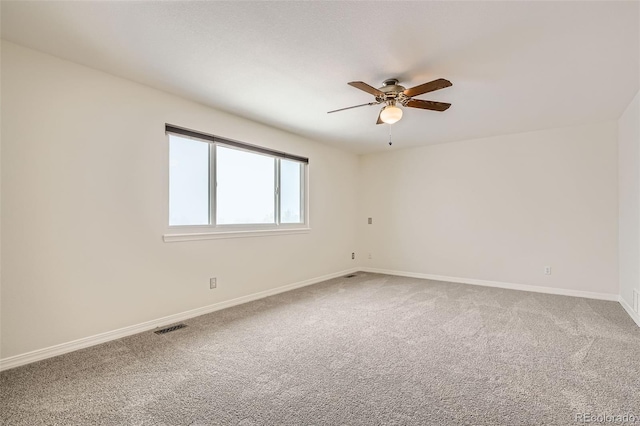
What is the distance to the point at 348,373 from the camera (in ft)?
7.07

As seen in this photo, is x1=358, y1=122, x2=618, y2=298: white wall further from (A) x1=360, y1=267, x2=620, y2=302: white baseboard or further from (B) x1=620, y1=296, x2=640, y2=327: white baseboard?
(B) x1=620, y1=296, x2=640, y2=327: white baseboard

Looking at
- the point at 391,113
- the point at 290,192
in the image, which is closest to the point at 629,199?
the point at 391,113

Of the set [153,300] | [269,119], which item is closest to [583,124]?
[269,119]

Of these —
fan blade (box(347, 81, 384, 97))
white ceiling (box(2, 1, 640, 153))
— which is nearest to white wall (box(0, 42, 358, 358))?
white ceiling (box(2, 1, 640, 153))

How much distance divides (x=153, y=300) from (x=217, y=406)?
1.68 meters

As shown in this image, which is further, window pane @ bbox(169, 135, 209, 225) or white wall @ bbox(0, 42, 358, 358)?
window pane @ bbox(169, 135, 209, 225)

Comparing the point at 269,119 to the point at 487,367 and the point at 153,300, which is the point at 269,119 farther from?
the point at 487,367

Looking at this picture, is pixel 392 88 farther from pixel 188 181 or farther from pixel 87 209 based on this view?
pixel 87 209

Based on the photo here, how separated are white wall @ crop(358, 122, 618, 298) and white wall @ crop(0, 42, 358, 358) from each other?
3299mm

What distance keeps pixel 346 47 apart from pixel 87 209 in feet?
8.19

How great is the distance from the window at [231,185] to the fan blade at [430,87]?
225 centimetres

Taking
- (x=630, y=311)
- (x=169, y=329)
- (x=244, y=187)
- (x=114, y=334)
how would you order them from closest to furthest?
(x=114, y=334) → (x=169, y=329) → (x=630, y=311) → (x=244, y=187)

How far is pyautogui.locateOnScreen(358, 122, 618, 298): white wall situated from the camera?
415cm

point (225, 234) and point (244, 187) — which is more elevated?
point (244, 187)
